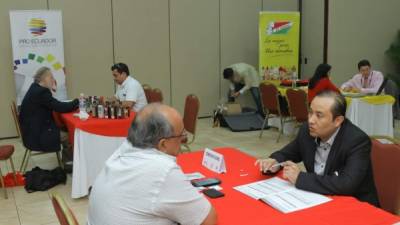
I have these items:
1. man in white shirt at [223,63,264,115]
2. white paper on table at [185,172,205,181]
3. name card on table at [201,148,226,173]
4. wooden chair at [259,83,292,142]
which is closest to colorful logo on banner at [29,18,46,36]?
man in white shirt at [223,63,264,115]

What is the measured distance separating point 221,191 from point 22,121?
10.7ft

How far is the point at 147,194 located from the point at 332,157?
1.13 m

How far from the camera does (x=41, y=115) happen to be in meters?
4.60

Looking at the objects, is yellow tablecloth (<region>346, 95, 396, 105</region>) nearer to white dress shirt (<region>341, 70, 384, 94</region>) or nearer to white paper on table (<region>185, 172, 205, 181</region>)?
white dress shirt (<region>341, 70, 384, 94</region>)

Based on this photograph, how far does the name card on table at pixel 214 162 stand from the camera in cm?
237

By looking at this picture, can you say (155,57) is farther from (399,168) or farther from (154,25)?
(399,168)

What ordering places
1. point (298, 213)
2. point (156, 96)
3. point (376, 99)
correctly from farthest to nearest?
1. point (156, 96)
2. point (376, 99)
3. point (298, 213)

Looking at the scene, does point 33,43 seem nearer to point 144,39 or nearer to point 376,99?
point 144,39

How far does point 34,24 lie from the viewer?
674cm

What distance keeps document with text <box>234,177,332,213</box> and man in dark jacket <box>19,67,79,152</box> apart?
307 cm

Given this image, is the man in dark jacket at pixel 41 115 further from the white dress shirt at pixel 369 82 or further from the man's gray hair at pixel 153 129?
the white dress shirt at pixel 369 82

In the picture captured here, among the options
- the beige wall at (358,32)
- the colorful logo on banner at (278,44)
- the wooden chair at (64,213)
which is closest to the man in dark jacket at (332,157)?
the wooden chair at (64,213)

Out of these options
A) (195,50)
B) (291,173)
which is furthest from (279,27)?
(291,173)

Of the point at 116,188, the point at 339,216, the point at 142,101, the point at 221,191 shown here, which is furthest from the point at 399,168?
the point at 142,101
